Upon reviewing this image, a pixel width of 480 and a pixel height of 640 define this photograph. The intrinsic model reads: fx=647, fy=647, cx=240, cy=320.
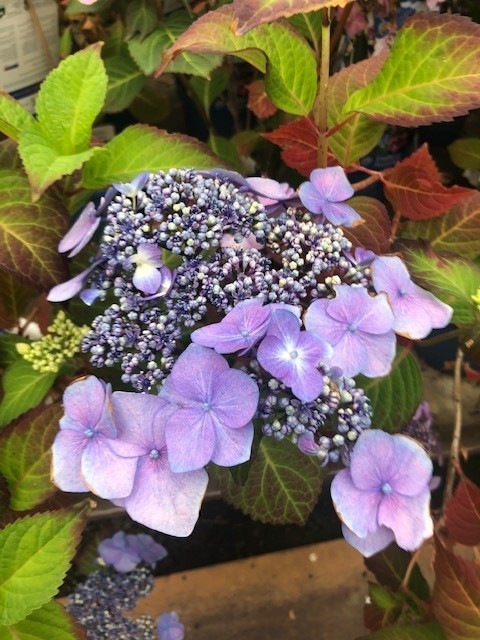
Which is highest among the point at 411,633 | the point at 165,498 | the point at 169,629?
the point at 165,498

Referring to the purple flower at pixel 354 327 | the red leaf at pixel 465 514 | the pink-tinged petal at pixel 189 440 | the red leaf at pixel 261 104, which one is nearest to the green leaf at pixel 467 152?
the red leaf at pixel 261 104

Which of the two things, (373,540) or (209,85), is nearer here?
(373,540)

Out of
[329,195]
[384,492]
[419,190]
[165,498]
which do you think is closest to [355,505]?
[384,492]

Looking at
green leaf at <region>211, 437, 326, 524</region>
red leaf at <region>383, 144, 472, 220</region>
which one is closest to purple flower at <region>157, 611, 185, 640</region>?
green leaf at <region>211, 437, 326, 524</region>

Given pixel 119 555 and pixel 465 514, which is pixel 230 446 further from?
pixel 119 555

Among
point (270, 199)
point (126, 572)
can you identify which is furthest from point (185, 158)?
point (126, 572)
